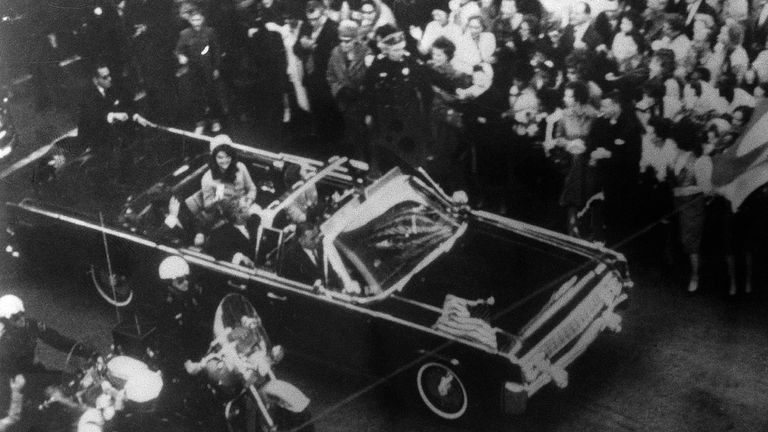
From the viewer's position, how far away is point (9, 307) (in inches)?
195

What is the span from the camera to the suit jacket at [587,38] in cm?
443

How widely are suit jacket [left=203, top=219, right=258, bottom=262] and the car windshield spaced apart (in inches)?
23.4

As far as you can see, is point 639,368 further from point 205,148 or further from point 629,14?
A: point 205,148

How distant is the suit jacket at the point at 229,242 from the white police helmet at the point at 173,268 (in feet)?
0.57

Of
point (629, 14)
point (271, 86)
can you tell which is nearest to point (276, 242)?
point (271, 86)

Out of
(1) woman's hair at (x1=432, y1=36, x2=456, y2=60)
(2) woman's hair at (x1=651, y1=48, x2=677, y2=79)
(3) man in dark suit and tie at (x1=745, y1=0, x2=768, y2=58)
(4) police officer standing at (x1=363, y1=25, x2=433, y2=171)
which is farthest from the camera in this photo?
(4) police officer standing at (x1=363, y1=25, x2=433, y2=171)

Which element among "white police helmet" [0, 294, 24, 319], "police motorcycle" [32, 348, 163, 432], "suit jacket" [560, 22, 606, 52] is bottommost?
"police motorcycle" [32, 348, 163, 432]

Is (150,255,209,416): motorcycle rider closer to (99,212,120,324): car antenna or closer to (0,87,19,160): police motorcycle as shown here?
(99,212,120,324): car antenna

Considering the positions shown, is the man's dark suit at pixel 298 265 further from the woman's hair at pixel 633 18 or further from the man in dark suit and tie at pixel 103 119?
the woman's hair at pixel 633 18

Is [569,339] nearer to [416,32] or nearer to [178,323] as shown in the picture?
[416,32]

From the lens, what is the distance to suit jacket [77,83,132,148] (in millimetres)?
5426

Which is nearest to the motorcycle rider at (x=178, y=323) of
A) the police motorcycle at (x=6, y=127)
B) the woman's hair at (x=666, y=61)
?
the police motorcycle at (x=6, y=127)

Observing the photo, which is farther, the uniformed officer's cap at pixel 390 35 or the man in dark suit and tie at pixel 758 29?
the uniformed officer's cap at pixel 390 35

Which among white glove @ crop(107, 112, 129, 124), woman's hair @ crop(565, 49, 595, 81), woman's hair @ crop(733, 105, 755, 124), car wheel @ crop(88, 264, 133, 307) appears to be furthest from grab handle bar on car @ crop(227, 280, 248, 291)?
woman's hair @ crop(733, 105, 755, 124)
